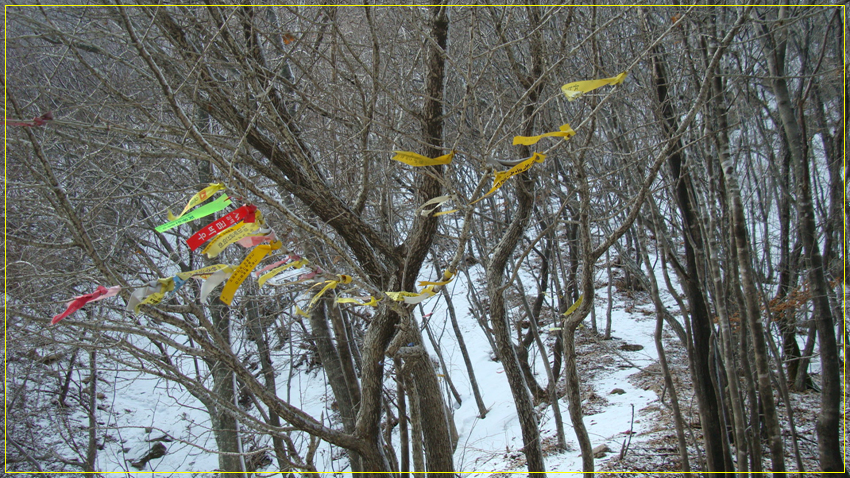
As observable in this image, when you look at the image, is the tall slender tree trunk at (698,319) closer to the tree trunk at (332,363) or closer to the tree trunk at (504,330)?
the tree trunk at (504,330)

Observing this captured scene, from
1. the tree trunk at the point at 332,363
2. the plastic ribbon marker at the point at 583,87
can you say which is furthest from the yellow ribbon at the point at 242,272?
the tree trunk at the point at 332,363

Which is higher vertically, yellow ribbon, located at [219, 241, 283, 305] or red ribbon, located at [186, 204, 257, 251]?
red ribbon, located at [186, 204, 257, 251]

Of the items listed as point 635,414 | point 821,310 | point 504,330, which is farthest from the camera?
point 635,414

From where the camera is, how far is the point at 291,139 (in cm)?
300

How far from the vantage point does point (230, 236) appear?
6.73 feet

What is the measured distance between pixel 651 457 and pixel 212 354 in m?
4.62

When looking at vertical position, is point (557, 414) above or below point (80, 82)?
below

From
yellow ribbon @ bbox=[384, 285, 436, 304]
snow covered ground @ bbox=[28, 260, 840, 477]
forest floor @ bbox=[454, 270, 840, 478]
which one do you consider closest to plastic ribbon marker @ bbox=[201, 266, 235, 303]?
yellow ribbon @ bbox=[384, 285, 436, 304]

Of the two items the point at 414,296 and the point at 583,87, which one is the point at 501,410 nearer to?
the point at 414,296

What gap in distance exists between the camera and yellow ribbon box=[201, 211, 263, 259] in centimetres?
203

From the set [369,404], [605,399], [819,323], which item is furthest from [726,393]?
[605,399]

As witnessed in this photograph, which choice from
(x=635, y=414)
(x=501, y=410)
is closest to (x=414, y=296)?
(x=635, y=414)

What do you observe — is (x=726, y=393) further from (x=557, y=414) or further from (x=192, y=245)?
(x=192, y=245)

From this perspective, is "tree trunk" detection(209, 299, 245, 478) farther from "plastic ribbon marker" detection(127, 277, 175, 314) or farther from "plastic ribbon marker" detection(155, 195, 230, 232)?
"plastic ribbon marker" detection(155, 195, 230, 232)
